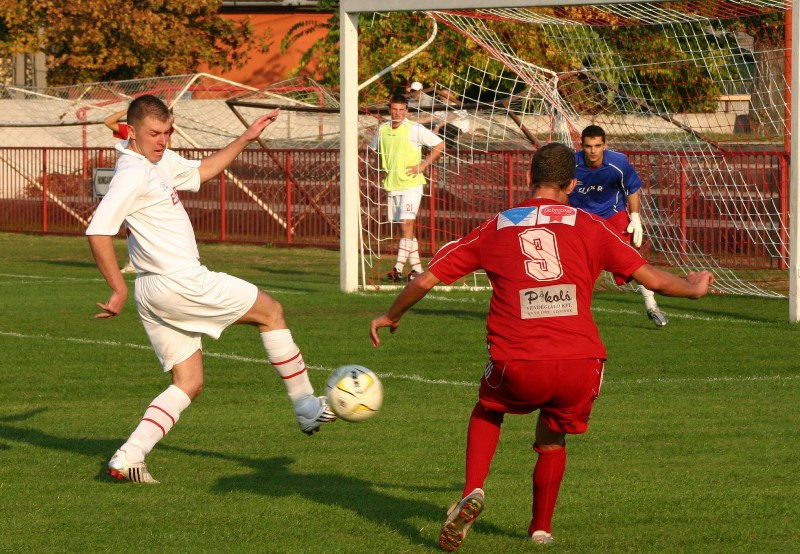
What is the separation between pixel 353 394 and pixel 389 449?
123cm

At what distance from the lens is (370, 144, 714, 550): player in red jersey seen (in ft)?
18.4

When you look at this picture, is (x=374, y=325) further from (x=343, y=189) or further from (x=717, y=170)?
(x=717, y=170)

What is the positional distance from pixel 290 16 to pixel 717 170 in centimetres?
3138

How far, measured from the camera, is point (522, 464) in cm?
756

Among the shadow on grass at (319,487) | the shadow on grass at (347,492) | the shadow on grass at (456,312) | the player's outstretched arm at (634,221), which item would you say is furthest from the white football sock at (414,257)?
the shadow on grass at (347,492)

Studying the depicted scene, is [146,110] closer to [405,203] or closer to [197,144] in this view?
[405,203]

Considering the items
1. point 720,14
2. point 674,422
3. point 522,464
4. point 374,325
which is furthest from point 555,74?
point 374,325

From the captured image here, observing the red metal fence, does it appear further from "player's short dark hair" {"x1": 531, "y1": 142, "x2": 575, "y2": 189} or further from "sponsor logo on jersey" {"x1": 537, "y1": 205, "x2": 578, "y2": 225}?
"sponsor logo on jersey" {"x1": 537, "y1": 205, "x2": 578, "y2": 225}

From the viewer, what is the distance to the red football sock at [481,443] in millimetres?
5723

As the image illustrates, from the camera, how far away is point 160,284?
711 cm

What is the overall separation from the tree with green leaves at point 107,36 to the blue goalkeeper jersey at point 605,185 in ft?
78.6

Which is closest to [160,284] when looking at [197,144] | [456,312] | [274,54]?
[456,312]

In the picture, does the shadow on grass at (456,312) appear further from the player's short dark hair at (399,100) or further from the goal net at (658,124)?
the player's short dark hair at (399,100)

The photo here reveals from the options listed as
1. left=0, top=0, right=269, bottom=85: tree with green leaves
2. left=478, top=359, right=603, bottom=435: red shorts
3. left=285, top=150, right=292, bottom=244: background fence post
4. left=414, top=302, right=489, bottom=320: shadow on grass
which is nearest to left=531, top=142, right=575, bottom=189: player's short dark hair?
left=478, top=359, right=603, bottom=435: red shorts
